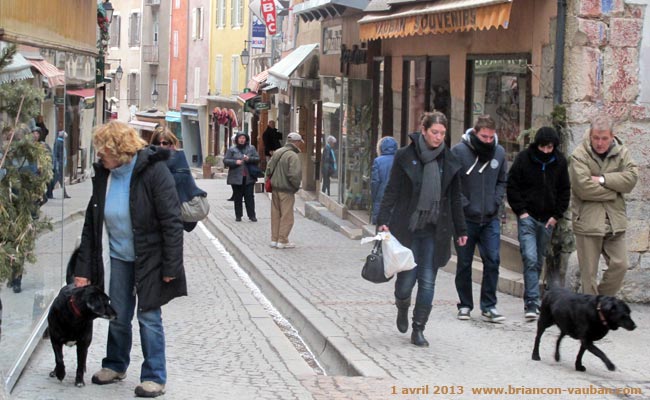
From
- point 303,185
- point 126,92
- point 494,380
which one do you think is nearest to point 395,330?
point 494,380

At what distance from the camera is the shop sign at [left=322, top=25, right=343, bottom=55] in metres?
23.2

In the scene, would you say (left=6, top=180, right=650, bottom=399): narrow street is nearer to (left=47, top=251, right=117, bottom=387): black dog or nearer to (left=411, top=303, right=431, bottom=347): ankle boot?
(left=411, top=303, right=431, bottom=347): ankle boot

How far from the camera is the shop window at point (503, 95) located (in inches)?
494

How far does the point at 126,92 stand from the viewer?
68125 millimetres

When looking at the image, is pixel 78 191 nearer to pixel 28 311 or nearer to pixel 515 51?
pixel 28 311

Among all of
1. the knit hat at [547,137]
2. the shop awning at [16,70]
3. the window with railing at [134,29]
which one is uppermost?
the window with railing at [134,29]

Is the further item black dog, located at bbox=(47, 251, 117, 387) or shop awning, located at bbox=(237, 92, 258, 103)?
shop awning, located at bbox=(237, 92, 258, 103)

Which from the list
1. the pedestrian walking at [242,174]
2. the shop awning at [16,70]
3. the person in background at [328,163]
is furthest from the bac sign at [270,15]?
the shop awning at [16,70]

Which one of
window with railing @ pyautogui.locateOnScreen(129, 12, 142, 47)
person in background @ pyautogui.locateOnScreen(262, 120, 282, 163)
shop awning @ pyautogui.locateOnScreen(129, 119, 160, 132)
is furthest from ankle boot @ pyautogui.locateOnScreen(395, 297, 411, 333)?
window with railing @ pyautogui.locateOnScreen(129, 12, 142, 47)

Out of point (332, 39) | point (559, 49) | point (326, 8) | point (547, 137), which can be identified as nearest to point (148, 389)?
point (547, 137)

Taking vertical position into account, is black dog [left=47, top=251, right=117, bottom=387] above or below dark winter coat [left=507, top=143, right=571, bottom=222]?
→ below

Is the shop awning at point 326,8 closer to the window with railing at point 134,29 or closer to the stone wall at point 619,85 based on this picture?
the stone wall at point 619,85

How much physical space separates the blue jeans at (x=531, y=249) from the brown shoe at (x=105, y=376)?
421 centimetres

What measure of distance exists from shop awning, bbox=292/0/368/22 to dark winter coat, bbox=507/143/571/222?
35.1 ft
